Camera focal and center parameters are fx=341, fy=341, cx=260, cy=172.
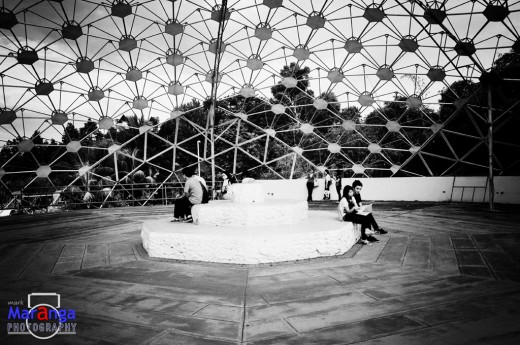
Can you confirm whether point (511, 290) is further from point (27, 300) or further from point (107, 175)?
point (107, 175)

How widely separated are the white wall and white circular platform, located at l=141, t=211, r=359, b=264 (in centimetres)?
957

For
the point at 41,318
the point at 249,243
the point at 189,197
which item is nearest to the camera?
the point at 41,318

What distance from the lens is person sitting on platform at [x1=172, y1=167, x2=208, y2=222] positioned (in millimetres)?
7609

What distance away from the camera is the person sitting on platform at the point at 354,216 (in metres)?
6.64

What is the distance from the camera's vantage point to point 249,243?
16.5 ft

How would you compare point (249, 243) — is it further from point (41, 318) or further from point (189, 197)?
point (189, 197)

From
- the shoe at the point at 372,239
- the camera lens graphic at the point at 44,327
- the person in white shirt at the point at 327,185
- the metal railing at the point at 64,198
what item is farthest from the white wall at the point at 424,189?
the camera lens graphic at the point at 44,327

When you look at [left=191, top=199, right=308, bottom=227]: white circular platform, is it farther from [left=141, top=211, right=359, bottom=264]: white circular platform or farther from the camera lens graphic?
the camera lens graphic

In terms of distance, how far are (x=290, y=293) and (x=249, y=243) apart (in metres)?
1.39

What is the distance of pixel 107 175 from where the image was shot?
19.3 metres

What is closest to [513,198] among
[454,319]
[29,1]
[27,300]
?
[454,319]

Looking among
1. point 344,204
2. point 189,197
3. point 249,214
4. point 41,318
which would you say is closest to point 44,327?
point 41,318

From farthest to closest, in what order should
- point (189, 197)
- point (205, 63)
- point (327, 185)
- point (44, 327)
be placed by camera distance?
point (205, 63) < point (327, 185) < point (189, 197) < point (44, 327)

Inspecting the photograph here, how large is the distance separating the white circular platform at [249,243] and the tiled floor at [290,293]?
19 cm
